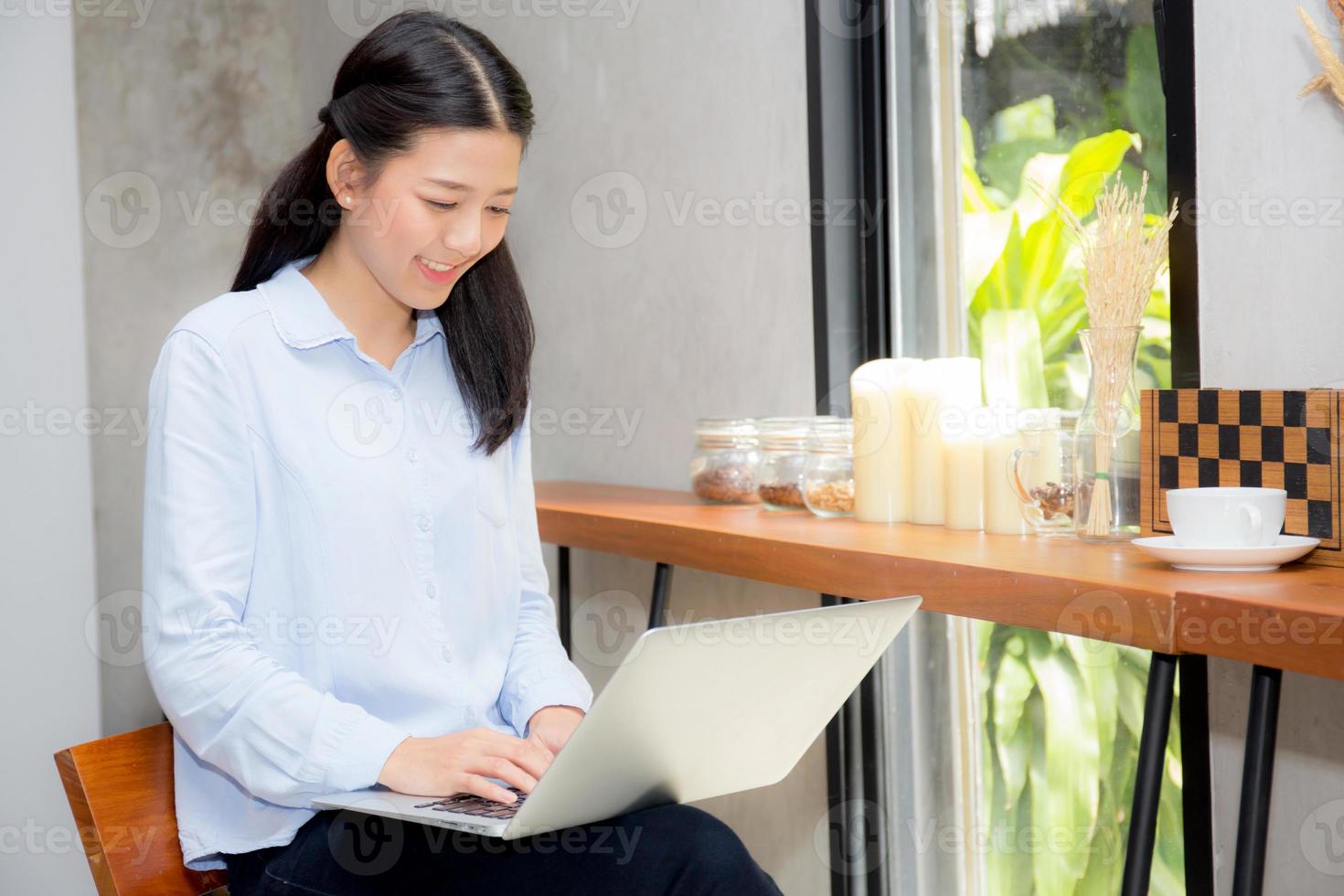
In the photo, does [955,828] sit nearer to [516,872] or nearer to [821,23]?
[516,872]

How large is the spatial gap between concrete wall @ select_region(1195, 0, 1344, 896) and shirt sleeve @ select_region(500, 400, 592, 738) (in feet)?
2.47

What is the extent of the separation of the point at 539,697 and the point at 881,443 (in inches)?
26.5

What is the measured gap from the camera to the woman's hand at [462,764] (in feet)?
3.34

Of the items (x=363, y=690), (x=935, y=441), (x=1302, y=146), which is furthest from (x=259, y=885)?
(x=1302, y=146)

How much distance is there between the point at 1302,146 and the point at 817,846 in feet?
4.43

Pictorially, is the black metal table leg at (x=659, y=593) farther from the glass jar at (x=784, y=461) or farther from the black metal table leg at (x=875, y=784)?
the black metal table leg at (x=875, y=784)

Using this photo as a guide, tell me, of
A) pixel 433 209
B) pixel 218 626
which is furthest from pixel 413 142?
pixel 218 626

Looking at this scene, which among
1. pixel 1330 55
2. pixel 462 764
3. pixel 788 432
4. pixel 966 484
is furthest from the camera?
pixel 788 432

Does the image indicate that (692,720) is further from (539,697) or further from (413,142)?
(413,142)

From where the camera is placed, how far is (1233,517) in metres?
1.19

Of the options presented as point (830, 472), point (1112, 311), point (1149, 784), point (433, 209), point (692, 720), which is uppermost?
point (433, 209)

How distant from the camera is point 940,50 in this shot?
201 cm

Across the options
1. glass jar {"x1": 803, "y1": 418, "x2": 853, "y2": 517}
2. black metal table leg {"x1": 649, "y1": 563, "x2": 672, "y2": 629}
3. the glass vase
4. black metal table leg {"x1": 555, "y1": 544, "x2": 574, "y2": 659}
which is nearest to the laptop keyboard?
the glass vase

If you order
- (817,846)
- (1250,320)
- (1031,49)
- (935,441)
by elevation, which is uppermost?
(1031,49)
